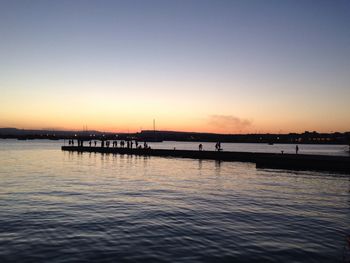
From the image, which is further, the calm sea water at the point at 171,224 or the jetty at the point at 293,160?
the jetty at the point at 293,160

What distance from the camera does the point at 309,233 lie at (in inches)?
599

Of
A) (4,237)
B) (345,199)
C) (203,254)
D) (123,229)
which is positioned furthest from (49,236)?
(345,199)

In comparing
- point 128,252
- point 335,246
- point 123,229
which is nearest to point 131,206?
point 123,229

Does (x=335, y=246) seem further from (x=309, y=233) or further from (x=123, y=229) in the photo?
(x=123, y=229)

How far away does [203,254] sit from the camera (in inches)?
479

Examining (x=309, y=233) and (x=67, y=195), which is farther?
(x=67, y=195)

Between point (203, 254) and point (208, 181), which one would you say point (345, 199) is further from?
point (203, 254)

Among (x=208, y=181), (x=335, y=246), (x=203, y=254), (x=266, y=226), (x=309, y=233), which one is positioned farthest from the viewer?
(x=208, y=181)

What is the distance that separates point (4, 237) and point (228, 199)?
15.2 meters

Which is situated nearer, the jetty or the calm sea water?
the calm sea water

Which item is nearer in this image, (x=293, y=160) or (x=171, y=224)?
(x=171, y=224)

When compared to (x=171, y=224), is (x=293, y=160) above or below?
above

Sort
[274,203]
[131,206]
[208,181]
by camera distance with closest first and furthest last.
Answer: [131,206] < [274,203] < [208,181]

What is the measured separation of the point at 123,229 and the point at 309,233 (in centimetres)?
891
